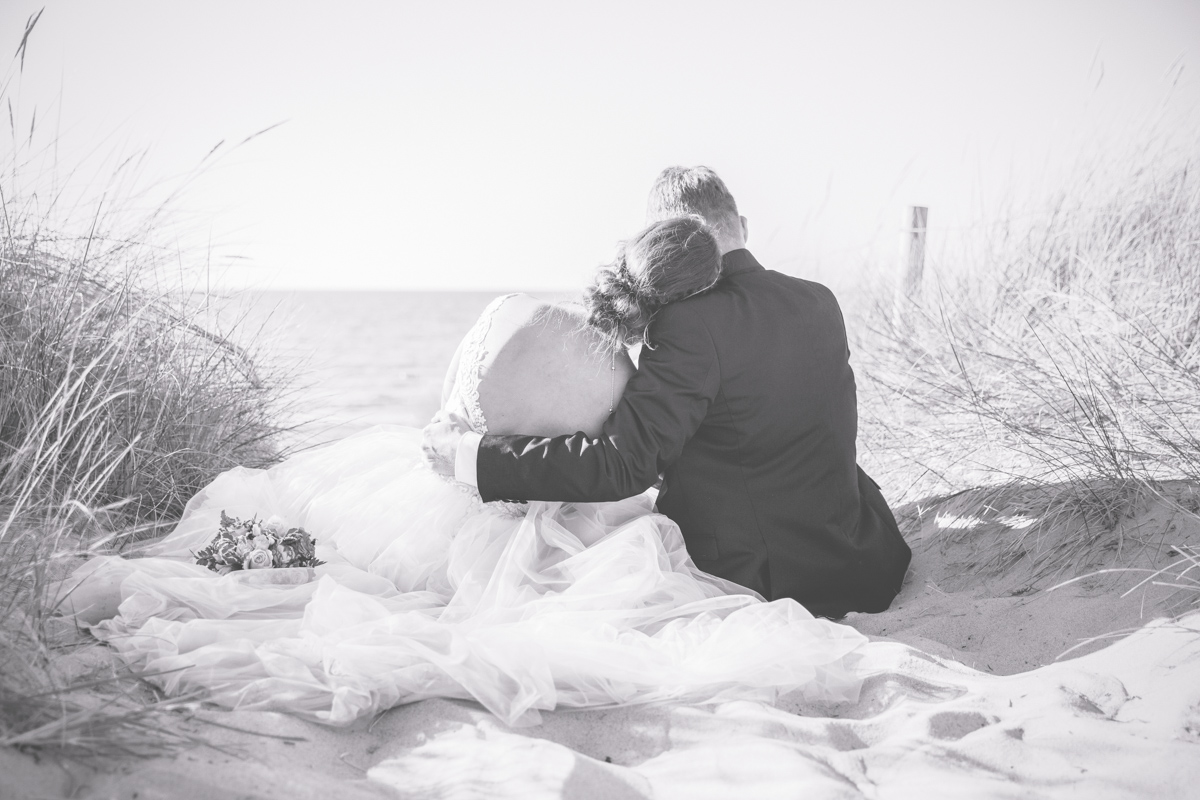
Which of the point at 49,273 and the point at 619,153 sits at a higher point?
the point at 619,153

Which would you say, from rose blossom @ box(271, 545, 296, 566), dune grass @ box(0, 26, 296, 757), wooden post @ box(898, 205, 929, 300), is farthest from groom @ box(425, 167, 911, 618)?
wooden post @ box(898, 205, 929, 300)

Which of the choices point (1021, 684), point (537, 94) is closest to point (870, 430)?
point (1021, 684)

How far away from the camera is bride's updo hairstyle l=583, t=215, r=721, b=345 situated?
2.72 meters

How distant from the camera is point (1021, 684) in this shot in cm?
218

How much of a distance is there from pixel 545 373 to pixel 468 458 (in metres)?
0.38

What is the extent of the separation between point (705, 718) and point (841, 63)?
11.6 m

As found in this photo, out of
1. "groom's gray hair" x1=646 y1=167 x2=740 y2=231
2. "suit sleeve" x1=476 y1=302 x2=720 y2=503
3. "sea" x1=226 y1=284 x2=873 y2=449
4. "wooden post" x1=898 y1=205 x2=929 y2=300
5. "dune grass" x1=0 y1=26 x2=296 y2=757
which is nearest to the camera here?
"dune grass" x1=0 y1=26 x2=296 y2=757

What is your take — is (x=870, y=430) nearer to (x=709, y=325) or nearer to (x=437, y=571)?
(x=709, y=325)

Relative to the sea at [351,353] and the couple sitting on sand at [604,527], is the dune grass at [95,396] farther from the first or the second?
Answer: the couple sitting on sand at [604,527]

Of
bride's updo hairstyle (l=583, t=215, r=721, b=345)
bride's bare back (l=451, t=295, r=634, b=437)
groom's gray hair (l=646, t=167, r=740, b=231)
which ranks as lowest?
bride's bare back (l=451, t=295, r=634, b=437)

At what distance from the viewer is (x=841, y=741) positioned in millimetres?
1971

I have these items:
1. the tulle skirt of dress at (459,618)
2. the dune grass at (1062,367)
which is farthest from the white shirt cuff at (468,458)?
the dune grass at (1062,367)

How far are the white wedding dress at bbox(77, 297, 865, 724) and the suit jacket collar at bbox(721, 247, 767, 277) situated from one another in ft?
2.71

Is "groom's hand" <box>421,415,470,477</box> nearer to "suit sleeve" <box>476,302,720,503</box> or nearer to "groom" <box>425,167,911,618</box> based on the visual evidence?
"groom" <box>425,167,911,618</box>
